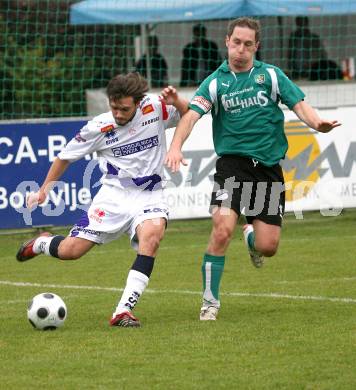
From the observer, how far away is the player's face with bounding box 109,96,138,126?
8008 mm

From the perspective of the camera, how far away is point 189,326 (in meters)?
7.88

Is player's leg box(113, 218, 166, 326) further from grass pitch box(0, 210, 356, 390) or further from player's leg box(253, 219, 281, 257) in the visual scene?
player's leg box(253, 219, 281, 257)

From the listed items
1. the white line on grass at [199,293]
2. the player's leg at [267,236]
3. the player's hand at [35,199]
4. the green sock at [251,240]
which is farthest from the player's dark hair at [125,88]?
the white line on grass at [199,293]

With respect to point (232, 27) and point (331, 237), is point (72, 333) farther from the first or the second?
point (331, 237)

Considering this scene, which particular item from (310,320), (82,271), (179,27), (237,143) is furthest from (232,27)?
(179,27)

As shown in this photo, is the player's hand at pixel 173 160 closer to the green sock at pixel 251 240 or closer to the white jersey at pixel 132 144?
the white jersey at pixel 132 144

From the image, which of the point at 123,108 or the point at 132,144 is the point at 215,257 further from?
the point at 123,108

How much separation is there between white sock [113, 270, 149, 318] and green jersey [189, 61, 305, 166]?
1.14 m

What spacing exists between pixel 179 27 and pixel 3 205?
25.0ft

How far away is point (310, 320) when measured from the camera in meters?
7.98

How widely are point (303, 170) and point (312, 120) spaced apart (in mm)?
6308

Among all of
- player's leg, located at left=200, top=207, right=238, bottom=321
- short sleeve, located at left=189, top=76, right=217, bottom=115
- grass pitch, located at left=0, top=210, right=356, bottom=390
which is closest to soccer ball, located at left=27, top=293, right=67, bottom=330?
grass pitch, located at left=0, top=210, right=356, bottom=390

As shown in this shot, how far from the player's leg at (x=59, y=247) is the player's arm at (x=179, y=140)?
101 cm

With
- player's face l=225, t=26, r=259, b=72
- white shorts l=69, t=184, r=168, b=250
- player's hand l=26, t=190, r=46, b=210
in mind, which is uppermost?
player's face l=225, t=26, r=259, b=72
